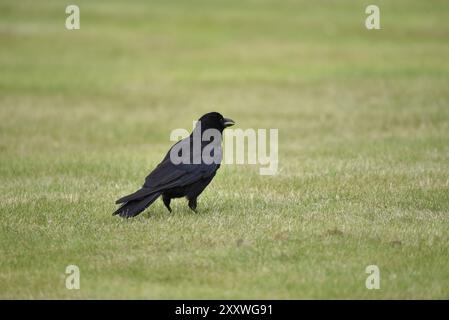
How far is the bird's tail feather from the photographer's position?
9750 mm

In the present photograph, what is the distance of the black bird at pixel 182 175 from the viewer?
9.80m

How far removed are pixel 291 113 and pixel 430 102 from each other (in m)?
3.51

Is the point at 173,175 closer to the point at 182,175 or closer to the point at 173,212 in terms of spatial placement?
the point at 182,175

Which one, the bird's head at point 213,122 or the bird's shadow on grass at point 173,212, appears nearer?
the bird's shadow on grass at point 173,212

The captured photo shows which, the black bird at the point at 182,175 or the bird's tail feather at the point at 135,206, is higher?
the black bird at the point at 182,175

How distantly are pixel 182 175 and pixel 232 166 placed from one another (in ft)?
15.2

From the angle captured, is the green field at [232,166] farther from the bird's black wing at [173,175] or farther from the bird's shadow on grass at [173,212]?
the bird's black wing at [173,175]

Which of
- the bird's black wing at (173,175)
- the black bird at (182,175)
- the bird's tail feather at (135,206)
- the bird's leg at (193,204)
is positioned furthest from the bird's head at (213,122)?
the bird's tail feather at (135,206)

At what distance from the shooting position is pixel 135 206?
980cm

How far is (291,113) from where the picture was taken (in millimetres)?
22344

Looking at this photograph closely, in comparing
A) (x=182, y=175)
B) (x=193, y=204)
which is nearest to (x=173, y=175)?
(x=182, y=175)

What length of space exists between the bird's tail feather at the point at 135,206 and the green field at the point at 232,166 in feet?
0.52

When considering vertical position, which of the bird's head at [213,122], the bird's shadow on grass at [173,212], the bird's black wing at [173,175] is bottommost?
the bird's shadow on grass at [173,212]

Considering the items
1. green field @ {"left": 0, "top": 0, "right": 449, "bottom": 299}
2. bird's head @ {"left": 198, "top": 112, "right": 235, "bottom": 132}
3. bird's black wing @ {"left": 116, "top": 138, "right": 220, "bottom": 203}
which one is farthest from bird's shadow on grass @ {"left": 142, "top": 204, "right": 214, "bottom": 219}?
bird's head @ {"left": 198, "top": 112, "right": 235, "bottom": 132}
